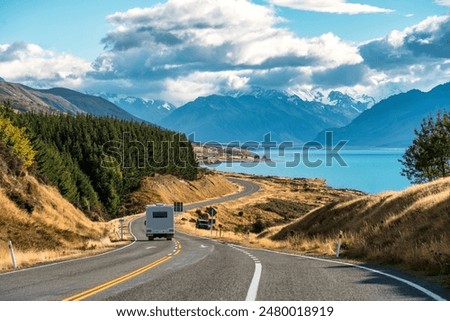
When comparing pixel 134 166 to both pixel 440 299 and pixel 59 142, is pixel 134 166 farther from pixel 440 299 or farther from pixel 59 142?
pixel 440 299

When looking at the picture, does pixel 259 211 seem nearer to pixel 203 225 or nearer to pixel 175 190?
pixel 203 225

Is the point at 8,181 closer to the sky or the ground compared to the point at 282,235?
closer to the sky

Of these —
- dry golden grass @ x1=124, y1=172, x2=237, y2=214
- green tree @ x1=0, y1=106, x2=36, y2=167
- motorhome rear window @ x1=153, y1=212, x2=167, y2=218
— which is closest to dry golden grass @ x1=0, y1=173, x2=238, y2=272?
motorhome rear window @ x1=153, y1=212, x2=167, y2=218

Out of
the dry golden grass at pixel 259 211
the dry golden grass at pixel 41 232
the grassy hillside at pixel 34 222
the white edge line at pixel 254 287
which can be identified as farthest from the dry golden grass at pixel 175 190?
the white edge line at pixel 254 287

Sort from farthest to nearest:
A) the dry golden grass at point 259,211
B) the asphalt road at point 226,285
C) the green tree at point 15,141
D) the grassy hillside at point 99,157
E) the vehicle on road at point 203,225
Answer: the grassy hillside at point 99,157, the vehicle on road at point 203,225, the dry golden grass at point 259,211, the green tree at point 15,141, the asphalt road at point 226,285

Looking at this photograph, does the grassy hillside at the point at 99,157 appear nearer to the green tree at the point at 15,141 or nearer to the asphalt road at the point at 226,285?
the green tree at the point at 15,141

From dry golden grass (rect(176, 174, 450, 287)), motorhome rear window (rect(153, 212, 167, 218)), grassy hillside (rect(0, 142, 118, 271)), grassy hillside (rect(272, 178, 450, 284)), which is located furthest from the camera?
motorhome rear window (rect(153, 212, 167, 218))

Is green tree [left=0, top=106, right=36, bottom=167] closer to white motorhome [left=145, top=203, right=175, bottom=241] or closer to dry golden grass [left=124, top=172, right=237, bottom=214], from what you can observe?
white motorhome [left=145, top=203, right=175, bottom=241]

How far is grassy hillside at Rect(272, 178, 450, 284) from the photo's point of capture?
17828 mm

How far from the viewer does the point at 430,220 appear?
24.2 metres

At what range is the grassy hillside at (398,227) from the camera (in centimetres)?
1783

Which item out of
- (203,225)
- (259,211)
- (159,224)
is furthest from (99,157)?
(159,224)
